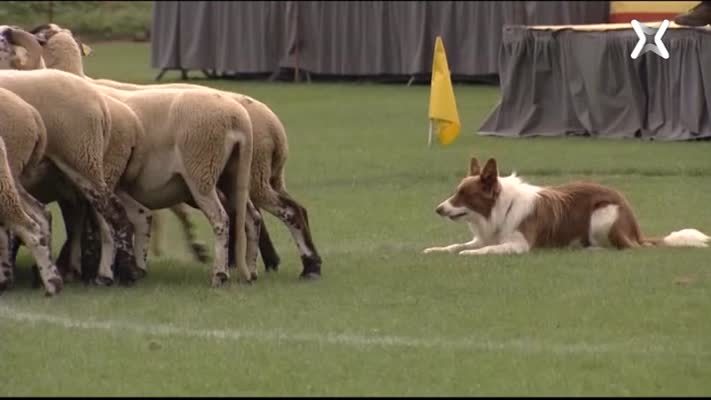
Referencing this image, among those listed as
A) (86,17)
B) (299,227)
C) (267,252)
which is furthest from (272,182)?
(86,17)

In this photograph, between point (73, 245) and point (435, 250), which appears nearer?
point (73, 245)

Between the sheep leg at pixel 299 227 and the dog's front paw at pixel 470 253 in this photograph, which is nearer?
the sheep leg at pixel 299 227

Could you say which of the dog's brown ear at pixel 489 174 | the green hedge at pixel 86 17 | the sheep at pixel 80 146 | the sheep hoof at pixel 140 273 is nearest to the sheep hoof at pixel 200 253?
the sheep hoof at pixel 140 273

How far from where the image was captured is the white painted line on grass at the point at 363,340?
9250mm

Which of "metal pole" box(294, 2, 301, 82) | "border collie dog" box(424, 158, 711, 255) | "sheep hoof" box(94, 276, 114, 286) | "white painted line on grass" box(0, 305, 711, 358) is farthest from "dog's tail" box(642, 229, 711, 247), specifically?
"metal pole" box(294, 2, 301, 82)

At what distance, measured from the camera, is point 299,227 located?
12438mm

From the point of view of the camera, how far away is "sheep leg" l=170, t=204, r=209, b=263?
512 inches

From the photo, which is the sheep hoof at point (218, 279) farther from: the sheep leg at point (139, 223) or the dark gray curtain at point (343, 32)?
the dark gray curtain at point (343, 32)

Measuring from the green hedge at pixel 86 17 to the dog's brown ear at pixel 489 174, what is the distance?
42.2 m

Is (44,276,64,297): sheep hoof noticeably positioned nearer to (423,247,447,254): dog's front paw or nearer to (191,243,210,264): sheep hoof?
(191,243,210,264): sheep hoof

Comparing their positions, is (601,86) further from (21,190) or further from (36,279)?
(21,190)

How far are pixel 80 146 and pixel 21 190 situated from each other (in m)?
0.50

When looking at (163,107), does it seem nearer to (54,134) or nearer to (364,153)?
(54,134)

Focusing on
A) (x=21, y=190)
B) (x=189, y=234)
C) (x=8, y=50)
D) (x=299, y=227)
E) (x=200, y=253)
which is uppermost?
(x=8, y=50)
